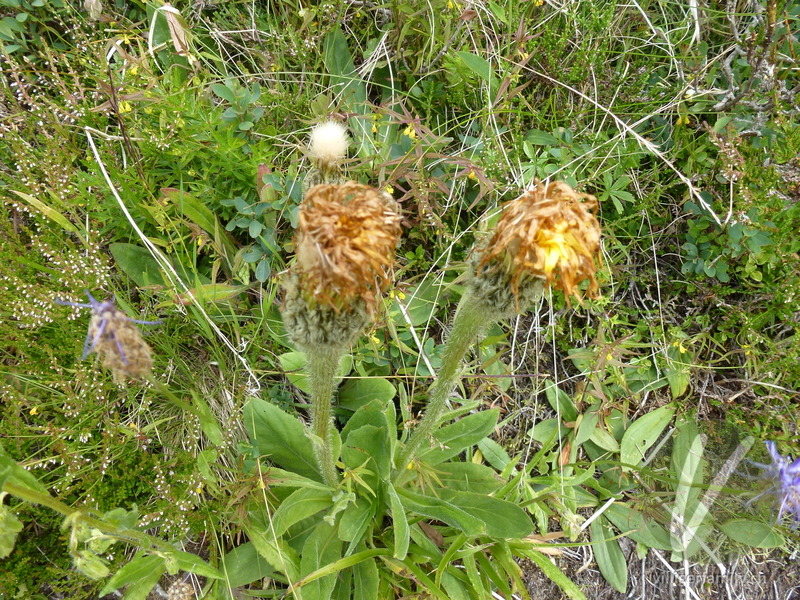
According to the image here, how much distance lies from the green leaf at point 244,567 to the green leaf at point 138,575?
1.53ft

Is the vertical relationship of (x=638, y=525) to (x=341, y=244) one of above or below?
below

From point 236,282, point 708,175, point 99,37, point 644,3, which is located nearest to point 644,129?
point 708,175

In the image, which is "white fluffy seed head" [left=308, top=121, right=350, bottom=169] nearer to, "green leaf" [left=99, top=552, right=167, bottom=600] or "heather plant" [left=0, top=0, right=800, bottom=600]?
"heather plant" [left=0, top=0, right=800, bottom=600]

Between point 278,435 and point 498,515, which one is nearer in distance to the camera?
point 498,515

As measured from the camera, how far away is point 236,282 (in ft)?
11.9

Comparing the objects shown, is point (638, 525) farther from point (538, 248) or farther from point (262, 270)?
point (262, 270)

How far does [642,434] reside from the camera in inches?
156

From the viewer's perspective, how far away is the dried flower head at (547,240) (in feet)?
6.15

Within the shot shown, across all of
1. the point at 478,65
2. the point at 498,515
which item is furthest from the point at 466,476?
the point at 478,65

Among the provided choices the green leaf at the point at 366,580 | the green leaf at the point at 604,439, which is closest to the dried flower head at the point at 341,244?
the green leaf at the point at 366,580

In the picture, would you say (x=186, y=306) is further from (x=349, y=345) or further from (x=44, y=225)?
(x=349, y=345)

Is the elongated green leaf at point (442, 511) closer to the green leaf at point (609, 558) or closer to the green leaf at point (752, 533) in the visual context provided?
the green leaf at point (609, 558)

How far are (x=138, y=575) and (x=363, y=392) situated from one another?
5.23 feet

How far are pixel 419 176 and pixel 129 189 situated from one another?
1.82 m
